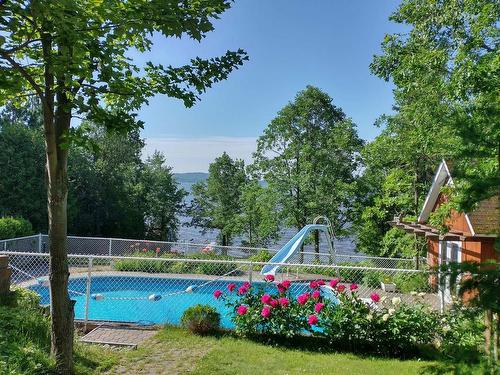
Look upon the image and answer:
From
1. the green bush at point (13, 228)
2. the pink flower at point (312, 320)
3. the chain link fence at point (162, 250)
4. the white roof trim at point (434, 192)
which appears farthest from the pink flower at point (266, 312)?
the green bush at point (13, 228)

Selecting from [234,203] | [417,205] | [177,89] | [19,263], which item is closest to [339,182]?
[417,205]

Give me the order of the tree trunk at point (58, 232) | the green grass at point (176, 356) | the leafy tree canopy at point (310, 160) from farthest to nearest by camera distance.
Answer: the leafy tree canopy at point (310, 160) < the green grass at point (176, 356) < the tree trunk at point (58, 232)

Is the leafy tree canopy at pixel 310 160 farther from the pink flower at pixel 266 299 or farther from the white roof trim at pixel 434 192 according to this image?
the pink flower at pixel 266 299

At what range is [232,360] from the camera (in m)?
6.24

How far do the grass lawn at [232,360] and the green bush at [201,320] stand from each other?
26cm

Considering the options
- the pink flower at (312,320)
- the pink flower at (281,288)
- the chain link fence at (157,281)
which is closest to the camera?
the pink flower at (312,320)

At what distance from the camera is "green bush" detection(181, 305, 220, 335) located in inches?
297

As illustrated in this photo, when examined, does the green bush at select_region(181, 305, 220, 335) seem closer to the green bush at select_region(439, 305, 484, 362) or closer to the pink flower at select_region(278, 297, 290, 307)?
the pink flower at select_region(278, 297, 290, 307)

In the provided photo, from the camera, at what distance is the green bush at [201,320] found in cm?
755

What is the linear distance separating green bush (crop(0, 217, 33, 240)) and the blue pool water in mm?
4363

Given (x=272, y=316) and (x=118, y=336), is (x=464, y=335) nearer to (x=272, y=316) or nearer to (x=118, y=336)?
(x=272, y=316)

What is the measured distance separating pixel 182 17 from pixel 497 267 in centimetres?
291

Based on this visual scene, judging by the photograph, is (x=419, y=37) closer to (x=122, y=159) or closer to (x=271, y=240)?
(x=271, y=240)

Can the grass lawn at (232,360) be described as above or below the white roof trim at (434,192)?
below
